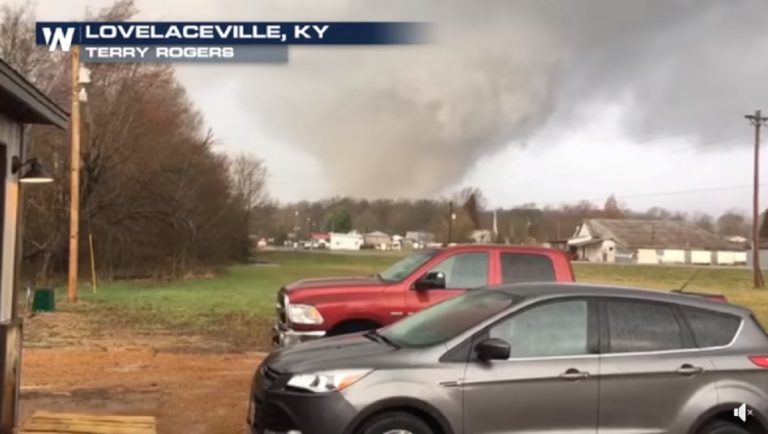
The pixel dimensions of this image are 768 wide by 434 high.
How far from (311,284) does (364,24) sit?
7.75 meters

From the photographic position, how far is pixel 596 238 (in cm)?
7519

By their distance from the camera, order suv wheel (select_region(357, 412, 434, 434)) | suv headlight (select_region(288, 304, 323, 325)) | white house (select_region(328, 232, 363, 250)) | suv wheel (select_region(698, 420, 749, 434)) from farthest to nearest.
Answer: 1. white house (select_region(328, 232, 363, 250))
2. suv headlight (select_region(288, 304, 323, 325))
3. suv wheel (select_region(698, 420, 749, 434))
4. suv wheel (select_region(357, 412, 434, 434))

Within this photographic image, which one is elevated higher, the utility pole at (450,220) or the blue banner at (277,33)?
the blue banner at (277,33)

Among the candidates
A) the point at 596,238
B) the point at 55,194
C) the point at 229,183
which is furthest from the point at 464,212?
the point at 55,194

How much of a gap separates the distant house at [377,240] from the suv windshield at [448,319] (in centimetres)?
7016

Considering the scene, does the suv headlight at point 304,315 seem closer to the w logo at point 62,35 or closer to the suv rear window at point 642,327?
the suv rear window at point 642,327

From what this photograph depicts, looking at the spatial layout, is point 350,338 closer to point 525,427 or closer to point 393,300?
point 525,427

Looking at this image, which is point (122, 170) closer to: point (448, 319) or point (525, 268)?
point (525, 268)

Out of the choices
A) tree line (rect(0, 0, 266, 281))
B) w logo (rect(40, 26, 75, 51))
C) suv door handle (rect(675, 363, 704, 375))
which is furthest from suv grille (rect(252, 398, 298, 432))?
tree line (rect(0, 0, 266, 281))

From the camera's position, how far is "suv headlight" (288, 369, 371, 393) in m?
5.30

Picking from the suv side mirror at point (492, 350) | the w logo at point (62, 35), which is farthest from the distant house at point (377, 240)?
the suv side mirror at point (492, 350)

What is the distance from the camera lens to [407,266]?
1015 cm

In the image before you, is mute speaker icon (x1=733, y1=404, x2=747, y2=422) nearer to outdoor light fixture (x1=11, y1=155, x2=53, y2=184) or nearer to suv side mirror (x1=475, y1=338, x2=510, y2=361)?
suv side mirror (x1=475, y1=338, x2=510, y2=361)

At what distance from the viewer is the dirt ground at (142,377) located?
8359mm
